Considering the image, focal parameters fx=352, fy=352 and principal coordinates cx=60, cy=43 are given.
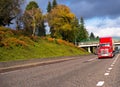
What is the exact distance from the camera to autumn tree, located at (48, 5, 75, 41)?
11106 cm

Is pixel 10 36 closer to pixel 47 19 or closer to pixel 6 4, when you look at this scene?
pixel 6 4

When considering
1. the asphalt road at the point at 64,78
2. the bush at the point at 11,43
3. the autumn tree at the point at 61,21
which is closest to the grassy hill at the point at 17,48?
the bush at the point at 11,43

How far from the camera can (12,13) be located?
6931 centimetres

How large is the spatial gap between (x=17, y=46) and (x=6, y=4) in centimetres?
953

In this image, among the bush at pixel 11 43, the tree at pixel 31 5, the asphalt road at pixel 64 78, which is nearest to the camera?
the asphalt road at pixel 64 78

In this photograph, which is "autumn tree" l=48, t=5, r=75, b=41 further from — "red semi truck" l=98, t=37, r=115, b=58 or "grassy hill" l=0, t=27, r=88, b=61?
"red semi truck" l=98, t=37, r=115, b=58

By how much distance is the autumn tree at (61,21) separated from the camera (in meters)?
111

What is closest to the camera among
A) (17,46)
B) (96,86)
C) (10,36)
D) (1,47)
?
(96,86)

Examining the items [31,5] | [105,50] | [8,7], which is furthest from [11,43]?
[31,5]

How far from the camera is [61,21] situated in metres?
112

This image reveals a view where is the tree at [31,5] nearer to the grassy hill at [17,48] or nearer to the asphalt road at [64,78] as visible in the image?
the grassy hill at [17,48]

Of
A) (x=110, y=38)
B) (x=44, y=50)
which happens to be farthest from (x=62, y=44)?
(x=110, y=38)

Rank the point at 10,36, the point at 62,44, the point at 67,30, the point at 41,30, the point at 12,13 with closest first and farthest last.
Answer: the point at 10,36 < the point at 12,13 < the point at 62,44 < the point at 67,30 < the point at 41,30

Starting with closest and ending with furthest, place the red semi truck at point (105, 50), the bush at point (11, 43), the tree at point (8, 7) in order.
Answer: the bush at point (11, 43) < the red semi truck at point (105, 50) < the tree at point (8, 7)
